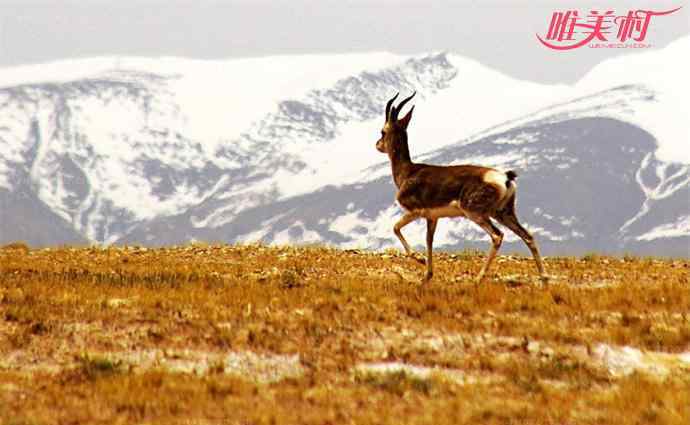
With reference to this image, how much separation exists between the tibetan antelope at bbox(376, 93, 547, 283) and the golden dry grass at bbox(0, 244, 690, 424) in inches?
35.5

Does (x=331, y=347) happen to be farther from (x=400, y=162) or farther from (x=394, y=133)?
(x=394, y=133)

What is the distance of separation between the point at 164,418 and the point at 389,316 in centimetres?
540

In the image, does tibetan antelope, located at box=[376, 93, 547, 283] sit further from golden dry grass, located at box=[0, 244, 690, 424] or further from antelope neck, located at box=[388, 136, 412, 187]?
golden dry grass, located at box=[0, 244, 690, 424]

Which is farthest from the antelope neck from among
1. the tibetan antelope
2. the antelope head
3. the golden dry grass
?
the golden dry grass

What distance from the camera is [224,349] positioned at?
15.0 meters

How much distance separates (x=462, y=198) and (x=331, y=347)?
21.9 ft

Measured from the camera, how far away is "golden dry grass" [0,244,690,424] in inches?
491

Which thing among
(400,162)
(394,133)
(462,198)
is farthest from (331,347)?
(394,133)

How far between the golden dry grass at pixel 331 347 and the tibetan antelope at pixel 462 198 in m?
0.90

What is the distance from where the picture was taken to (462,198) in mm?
20906

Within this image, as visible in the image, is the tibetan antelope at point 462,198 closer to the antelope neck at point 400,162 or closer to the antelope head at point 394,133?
the antelope neck at point 400,162

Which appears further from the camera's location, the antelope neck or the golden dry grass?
the antelope neck

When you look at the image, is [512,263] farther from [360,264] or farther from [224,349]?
[224,349]

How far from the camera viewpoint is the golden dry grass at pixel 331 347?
12.5 m
